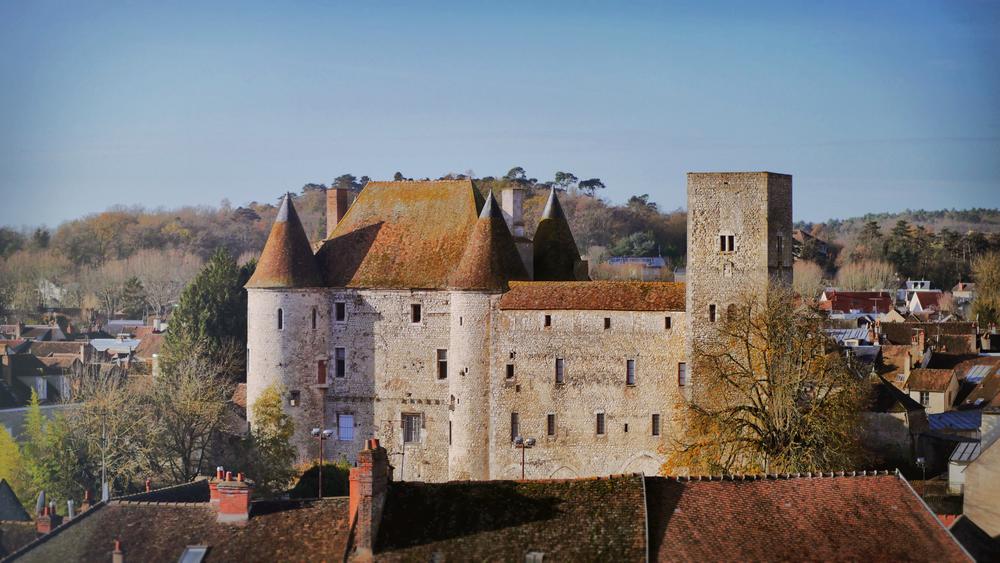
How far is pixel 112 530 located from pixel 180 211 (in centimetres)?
9233

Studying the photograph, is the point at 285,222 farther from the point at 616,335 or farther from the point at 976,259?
the point at 976,259

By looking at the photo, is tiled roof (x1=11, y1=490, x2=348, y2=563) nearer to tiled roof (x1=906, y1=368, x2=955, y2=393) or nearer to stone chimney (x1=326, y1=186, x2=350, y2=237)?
stone chimney (x1=326, y1=186, x2=350, y2=237)

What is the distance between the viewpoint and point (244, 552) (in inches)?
1069

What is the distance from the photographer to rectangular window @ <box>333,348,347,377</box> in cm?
4847

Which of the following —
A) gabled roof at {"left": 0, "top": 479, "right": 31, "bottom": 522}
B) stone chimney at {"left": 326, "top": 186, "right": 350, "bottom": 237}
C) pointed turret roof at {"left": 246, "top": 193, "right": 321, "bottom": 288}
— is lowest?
gabled roof at {"left": 0, "top": 479, "right": 31, "bottom": 522}

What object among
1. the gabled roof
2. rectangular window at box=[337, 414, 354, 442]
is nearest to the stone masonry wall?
rectangular window at box=[337, 414, 354, 442]

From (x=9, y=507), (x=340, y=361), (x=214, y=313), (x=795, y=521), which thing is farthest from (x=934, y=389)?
(x=9, y=507)

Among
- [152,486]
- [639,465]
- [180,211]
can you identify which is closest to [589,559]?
[639,465]

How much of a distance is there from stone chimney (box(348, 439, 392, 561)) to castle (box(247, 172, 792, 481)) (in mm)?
18667

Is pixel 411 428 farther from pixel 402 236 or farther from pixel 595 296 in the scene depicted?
pixel 595 296

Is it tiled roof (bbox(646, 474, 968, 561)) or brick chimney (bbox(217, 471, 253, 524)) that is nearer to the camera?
tiled roof (bbox(646, 474, 968, 561))

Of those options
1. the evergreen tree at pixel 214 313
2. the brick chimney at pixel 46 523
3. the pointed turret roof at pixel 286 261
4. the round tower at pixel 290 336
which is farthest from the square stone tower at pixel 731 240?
the evergreen tree at pixel 214 313

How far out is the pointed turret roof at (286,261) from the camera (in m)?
48.0

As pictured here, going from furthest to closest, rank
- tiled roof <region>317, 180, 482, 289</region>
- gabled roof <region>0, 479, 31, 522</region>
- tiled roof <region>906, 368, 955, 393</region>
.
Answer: tiled roof <region>906, 368, 955, 393</region> → tiled roof <region>317, 180, 482, 289</region> → gabled roof <region>0, 479, 31, 522</region>
